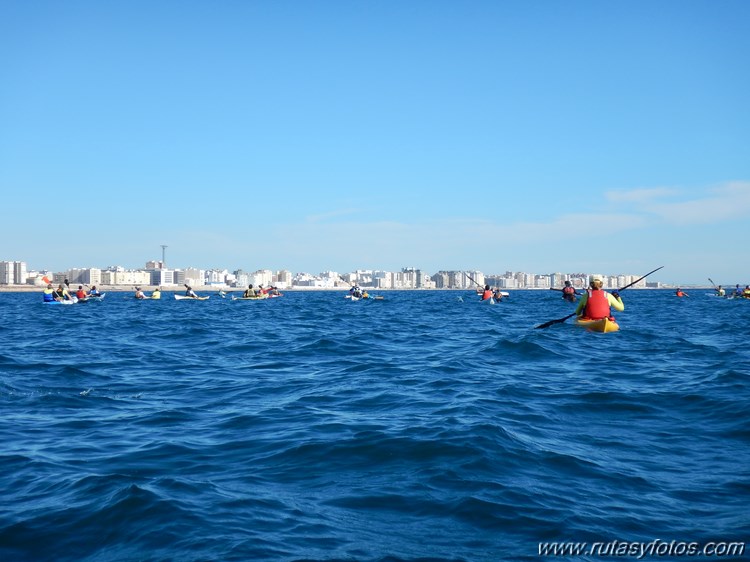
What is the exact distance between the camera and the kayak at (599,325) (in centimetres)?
2117

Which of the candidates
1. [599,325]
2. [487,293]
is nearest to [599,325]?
[599,325]

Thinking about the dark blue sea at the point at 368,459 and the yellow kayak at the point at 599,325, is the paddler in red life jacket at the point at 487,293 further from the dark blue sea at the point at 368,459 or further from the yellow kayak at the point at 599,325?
the dark blue sea at the point at 368,459

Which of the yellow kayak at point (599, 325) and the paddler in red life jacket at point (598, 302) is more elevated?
the paddler in red life jacket at point (598, 302)

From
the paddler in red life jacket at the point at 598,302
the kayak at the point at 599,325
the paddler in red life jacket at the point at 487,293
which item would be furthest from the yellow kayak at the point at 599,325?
the paddler in red life jacket at the point at 487,293

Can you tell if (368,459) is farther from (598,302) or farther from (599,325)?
(598,302)

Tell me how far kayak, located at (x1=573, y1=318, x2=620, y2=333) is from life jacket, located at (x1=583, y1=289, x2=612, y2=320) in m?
0.20

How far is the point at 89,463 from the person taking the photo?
694cm

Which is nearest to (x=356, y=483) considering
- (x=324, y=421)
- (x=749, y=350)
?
(x=324, y=421)

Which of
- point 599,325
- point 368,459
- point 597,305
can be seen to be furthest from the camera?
point 597,305

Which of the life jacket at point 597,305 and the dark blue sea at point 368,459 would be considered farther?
the life jacket at point 597,305

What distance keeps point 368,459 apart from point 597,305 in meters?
16.4

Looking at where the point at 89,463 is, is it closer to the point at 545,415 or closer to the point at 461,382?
the point at 545,415

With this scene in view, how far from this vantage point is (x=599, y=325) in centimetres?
2127

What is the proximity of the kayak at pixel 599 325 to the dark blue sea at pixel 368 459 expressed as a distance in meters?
6.19
